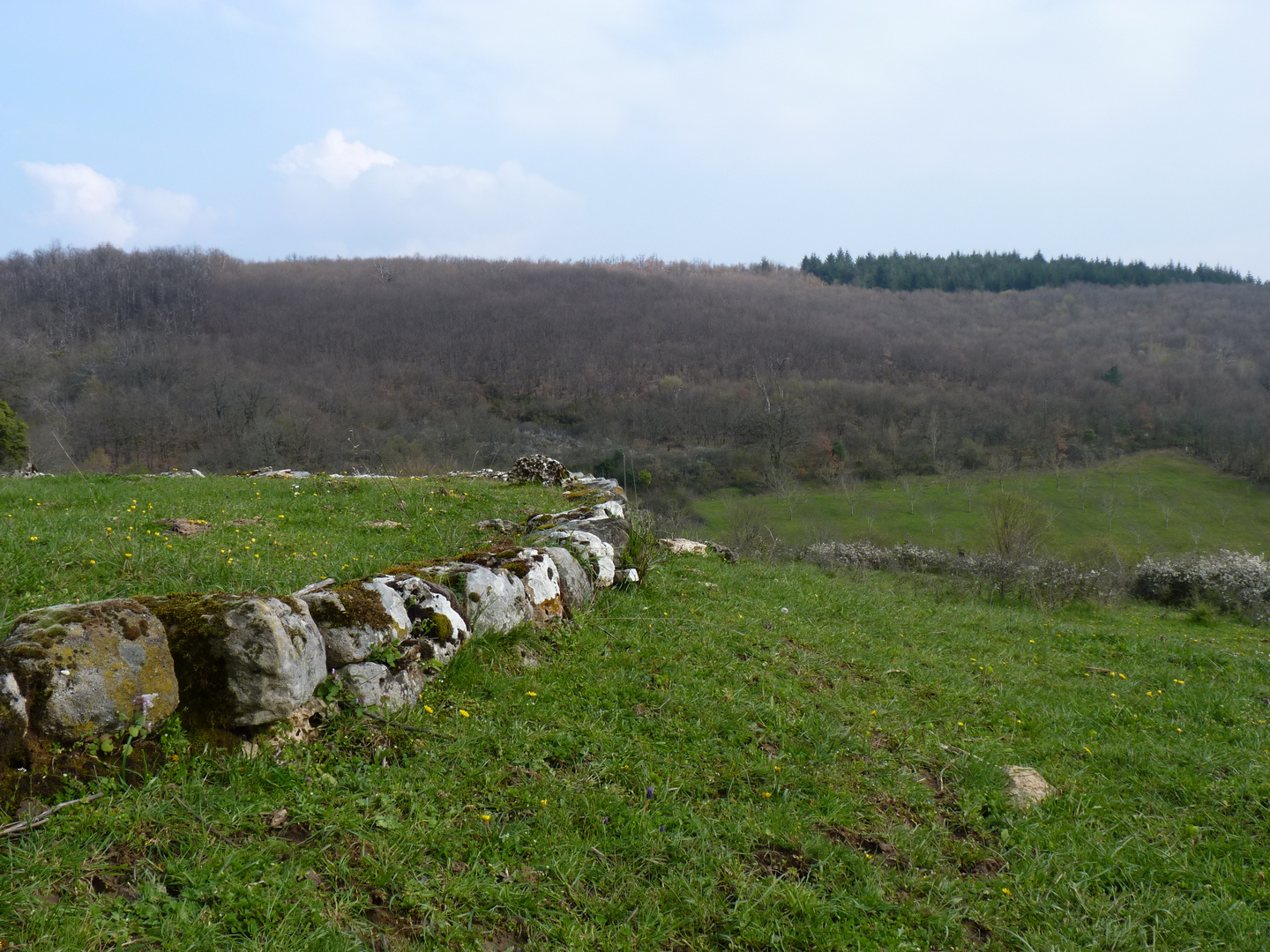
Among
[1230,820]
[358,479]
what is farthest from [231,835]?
[358,479]

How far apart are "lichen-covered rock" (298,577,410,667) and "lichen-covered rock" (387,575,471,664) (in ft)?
0.30

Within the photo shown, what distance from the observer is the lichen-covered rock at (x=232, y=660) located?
3.29 m

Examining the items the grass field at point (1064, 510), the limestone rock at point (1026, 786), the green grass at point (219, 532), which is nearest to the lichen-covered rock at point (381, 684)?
the green grass at point (219, 532)

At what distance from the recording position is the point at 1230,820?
4.30 metres

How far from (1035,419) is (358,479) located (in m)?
81.8

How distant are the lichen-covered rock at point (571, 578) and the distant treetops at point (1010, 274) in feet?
460

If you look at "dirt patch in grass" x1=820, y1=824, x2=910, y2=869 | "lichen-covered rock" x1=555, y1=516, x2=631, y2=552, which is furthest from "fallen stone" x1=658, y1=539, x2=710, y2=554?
"dirt patch in grass" x1=820, y1=824, x2=910, y2=869

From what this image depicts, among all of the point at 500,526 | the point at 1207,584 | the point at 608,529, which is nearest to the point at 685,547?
the point at 500,526

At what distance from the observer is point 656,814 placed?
3498 millimetres

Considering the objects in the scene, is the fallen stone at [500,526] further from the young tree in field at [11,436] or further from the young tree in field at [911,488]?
the young tree in field at [911,488]

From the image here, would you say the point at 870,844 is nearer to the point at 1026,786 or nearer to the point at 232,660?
the point at 1026,786

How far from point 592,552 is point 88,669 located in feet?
14.8

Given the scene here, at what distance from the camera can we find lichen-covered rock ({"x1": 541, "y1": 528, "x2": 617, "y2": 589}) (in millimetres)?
6863

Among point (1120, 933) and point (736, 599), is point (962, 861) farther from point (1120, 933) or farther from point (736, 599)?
point (736, 599)
